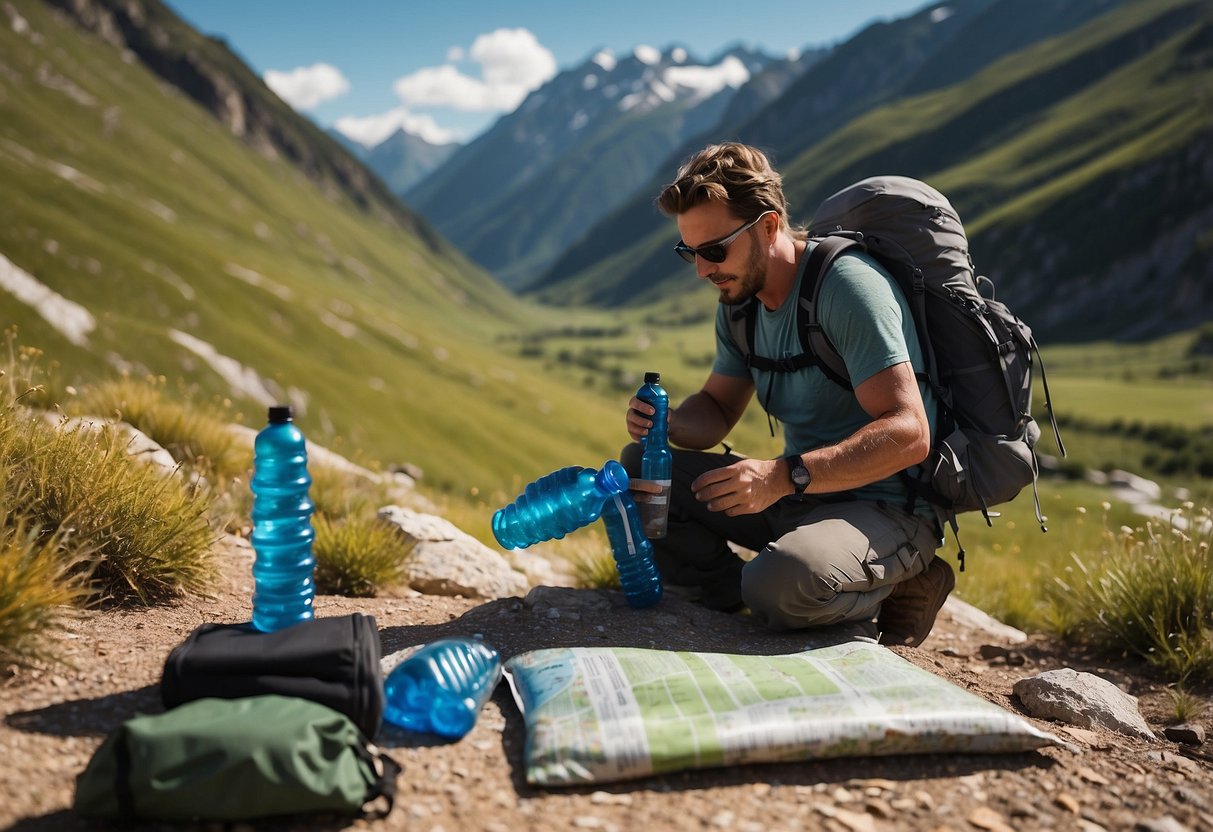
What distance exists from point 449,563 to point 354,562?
1029 mm

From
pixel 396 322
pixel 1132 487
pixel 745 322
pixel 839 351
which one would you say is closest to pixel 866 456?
pixel 839 351

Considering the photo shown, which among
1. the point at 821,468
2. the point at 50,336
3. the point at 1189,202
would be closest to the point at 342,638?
the point at 821,468

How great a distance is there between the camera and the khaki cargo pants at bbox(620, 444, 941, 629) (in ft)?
19.2

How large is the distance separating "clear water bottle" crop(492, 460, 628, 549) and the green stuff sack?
2654 mm

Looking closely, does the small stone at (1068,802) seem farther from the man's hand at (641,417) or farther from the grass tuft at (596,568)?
the grass tuft at (596,568)

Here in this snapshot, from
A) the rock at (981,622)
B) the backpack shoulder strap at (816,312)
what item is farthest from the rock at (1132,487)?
the backpack shoulder strap at (816,312)

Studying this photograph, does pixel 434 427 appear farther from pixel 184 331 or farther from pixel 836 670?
pixel 836 670

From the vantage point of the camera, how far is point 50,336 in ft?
205

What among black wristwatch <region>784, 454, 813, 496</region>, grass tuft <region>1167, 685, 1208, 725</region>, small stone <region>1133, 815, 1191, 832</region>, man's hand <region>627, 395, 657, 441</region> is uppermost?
man's hand <region>627, 395, 657, 441</region>

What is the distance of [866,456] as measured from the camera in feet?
18.2

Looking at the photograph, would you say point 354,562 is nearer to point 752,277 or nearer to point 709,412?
point 709,412

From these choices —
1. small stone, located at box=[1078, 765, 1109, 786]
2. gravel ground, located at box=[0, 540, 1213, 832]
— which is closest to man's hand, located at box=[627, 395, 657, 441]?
gravel ground, located at box=[0, 540, 1213, 832]

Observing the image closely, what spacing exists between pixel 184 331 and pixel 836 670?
276 feet

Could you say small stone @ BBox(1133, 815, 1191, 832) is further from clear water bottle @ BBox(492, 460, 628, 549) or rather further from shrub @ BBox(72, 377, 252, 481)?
shrub @ BBox(72, 377, 252, 481)
